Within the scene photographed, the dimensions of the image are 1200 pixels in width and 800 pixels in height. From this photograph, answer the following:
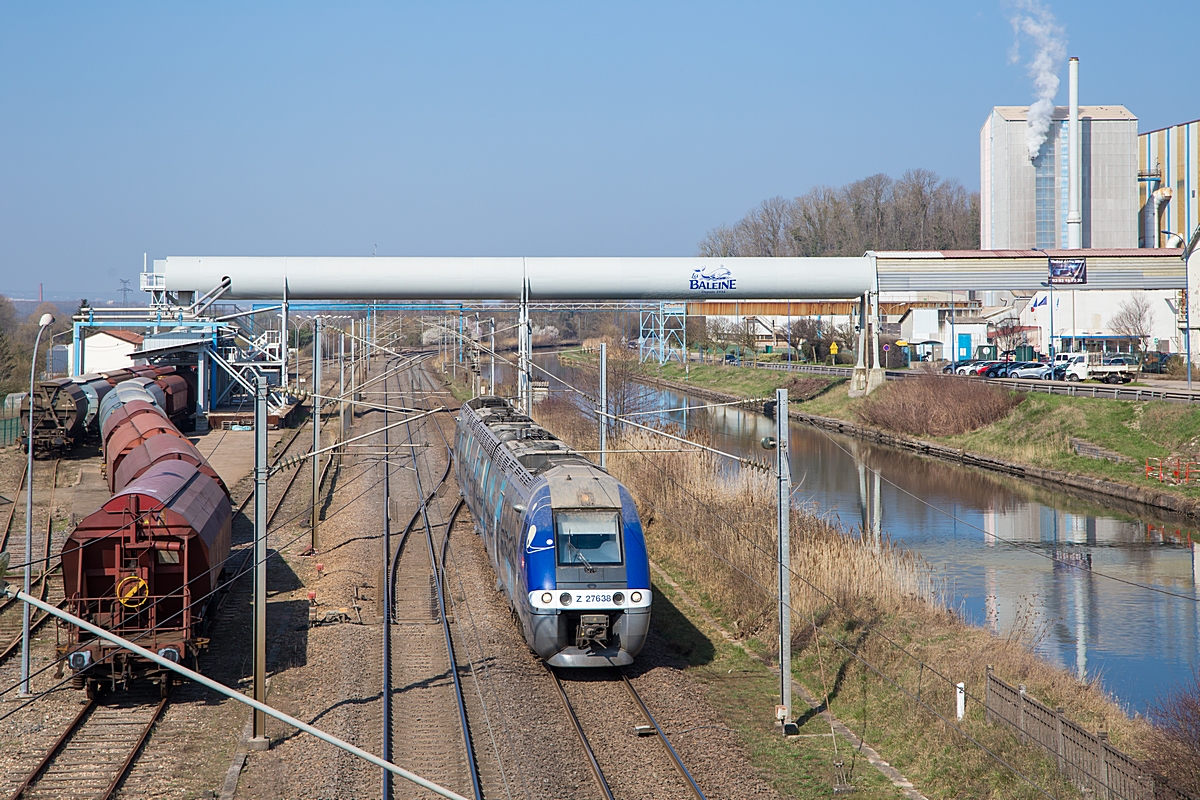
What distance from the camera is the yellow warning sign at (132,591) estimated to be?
15367mm

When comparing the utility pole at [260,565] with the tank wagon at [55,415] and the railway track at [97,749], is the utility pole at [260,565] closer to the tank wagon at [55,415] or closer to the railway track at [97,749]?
the railway track at [97,749]

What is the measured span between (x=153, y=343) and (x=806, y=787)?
132 feet

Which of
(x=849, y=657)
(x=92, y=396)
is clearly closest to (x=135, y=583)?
(x=849, y=657)

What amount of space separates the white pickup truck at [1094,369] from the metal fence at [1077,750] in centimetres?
4421

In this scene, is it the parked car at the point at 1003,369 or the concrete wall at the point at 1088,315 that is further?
the concrete wall at the point at 1088,315

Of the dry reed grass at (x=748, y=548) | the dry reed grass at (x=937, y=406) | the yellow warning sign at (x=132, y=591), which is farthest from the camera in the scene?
the dry reed grass at (x=937, y=406)

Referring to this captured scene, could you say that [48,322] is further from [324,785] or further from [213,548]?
[324,785]

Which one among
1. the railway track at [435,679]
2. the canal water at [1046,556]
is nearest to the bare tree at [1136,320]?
the canal water at [1046,556]

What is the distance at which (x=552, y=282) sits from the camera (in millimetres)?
42594

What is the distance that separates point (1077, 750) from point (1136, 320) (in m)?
61.5

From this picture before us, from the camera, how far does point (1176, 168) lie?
87250 mm

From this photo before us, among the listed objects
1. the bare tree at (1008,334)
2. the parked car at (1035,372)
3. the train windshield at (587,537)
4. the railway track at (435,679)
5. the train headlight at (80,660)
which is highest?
the bare tree at (1008,334)

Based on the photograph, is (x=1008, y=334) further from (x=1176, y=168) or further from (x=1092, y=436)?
(x=1092, y=436)

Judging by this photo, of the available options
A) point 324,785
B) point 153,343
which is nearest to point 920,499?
point 324,785
